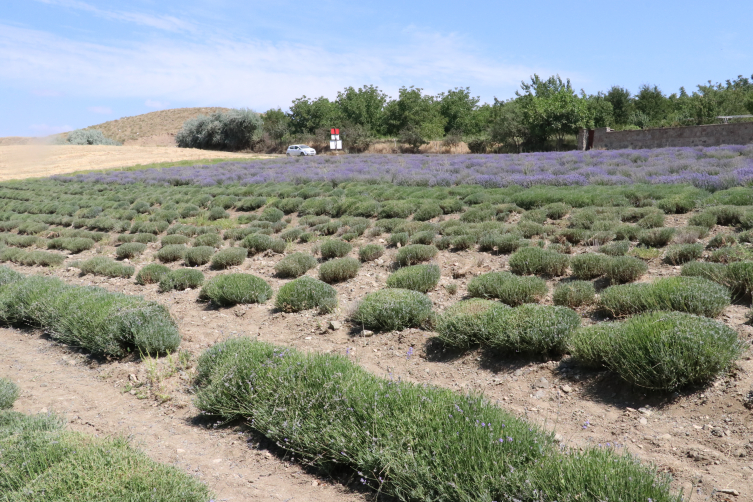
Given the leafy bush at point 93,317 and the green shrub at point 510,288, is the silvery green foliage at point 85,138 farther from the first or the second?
the green shrub at point 510,288

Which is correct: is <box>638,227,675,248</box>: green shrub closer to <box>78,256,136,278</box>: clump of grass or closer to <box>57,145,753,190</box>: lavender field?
<box>57,145,753,190</box>: lavender field

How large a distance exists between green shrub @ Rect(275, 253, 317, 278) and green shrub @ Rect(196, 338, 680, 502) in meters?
5.13

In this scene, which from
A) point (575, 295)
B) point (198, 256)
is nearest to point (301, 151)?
point (198, 256)

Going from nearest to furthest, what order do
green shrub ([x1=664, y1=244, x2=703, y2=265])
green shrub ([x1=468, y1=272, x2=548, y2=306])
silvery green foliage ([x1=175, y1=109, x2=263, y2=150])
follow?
green shrub ([x1=468, y1=272, x2=548, y2=306]) < green shrub ([x1=664, y1=244, x2=703, y2=265]) < silvery green foliage ([x1=175, y1=109, x2=263, y2=150])

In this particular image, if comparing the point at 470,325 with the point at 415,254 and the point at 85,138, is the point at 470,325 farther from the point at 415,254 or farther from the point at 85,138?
the point at 85,138

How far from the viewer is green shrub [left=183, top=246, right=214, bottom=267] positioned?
13289 millimetres

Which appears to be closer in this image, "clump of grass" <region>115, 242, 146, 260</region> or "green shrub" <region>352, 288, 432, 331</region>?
"green shrub" <region>352, 288, 432, 331</region>

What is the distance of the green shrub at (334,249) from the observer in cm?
1215

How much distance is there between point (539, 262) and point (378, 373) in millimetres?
4078

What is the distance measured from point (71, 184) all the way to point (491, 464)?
35018 mm

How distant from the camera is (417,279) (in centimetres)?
902

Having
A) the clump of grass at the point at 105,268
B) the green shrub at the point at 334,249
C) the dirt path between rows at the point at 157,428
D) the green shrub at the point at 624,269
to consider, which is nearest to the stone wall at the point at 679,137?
the green shrub at the point at 624,269

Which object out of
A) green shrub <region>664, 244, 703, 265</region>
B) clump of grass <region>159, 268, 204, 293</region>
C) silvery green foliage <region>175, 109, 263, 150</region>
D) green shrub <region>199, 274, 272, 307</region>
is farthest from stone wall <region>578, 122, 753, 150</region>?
silvery green foliage <region>175, 109, 263, 150</region>

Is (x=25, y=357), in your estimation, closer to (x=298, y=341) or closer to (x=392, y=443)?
(x=298, y=341)
